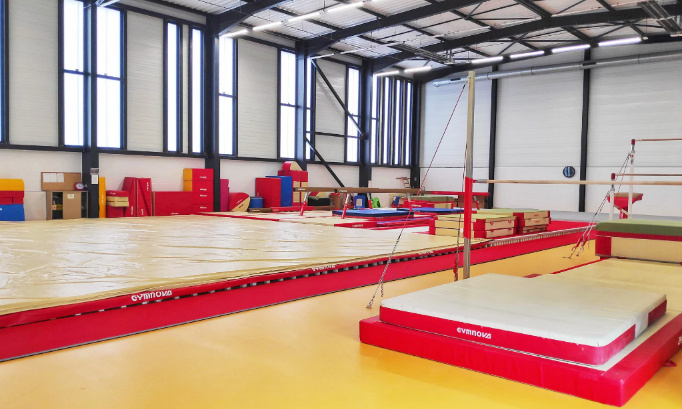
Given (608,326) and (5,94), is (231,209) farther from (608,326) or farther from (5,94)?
(608,326)

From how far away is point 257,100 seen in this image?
1520cm

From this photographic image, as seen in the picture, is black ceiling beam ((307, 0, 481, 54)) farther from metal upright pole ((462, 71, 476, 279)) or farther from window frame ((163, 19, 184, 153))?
metal upright pole ((462, 71, 476, 279))

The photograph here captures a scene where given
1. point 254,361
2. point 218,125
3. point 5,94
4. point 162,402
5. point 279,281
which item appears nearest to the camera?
point 162,402

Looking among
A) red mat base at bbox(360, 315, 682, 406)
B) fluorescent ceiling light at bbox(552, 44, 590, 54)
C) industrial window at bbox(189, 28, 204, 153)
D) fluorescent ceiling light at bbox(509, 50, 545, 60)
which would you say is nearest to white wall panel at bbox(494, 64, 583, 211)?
fluorescent ceiling light at bbox(509, 50, 545, 60)

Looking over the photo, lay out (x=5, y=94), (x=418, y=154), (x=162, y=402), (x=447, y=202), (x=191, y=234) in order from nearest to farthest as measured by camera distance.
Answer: (x=162, y=402)
(x=191, y=234)
(x=5, y=94)
(x=447, y=202)
(x=418, y=154)

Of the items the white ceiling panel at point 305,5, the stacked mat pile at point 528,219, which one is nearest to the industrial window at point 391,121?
the white ceiling panel at point 305,5

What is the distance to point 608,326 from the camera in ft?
8.62

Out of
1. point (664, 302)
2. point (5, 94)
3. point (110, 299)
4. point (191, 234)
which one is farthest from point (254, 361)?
point (5, 94)

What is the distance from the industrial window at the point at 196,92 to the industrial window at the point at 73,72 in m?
2.80

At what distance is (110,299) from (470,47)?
16805 mm

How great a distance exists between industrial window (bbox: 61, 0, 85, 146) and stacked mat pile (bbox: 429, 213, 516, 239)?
8.59m

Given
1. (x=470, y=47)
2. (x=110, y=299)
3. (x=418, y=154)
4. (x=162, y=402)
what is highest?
(x=470, y=47)

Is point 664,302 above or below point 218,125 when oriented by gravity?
below

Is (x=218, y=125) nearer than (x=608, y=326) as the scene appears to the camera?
No
